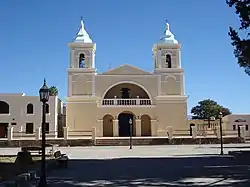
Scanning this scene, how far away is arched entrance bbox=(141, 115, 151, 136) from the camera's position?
47625mm

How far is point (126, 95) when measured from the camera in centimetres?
4912

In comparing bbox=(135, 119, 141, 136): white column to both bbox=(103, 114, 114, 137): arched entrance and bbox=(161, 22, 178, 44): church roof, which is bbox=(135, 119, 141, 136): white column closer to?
bbox=(103, 114, 114, 137): arched entrance

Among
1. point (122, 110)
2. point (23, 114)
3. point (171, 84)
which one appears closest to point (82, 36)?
point (122, 110)

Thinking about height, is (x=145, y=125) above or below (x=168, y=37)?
below

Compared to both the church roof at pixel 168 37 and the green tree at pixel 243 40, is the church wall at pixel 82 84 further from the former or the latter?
the green tree at pixel 243 40

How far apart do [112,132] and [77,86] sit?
22.7 feet

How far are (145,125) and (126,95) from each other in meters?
4.44

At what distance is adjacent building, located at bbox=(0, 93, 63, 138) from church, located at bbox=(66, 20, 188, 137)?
7.74ft

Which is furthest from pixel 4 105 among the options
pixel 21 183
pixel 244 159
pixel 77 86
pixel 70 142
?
pixel 21 183

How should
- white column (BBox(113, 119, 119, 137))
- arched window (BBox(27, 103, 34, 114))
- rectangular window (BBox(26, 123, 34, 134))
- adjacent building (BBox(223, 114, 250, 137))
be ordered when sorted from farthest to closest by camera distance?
adjacent building (BBox(223, 114, 250, 137))
arched window (BBox(27, 103, 34, 114))
rectangular window (BBox(26, 123, 34, 134))
white column (BBox(113, 119, 119, 137))

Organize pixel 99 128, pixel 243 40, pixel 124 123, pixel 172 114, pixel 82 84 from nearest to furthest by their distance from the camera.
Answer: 1. pixel 243 40
2. pixel 99 128
3. pixel 172 114
4. pixel 82 84
5. pixel 124 123

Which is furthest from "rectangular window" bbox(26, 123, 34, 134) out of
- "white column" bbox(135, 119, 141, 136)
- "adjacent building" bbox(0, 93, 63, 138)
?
"white column" bbox(135, 119, 141, 136)

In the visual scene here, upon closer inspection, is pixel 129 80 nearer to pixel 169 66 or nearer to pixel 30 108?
pixel 169 66

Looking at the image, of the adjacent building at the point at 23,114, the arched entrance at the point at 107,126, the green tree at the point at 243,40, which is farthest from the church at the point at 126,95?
the green tree at the point at 243,40
